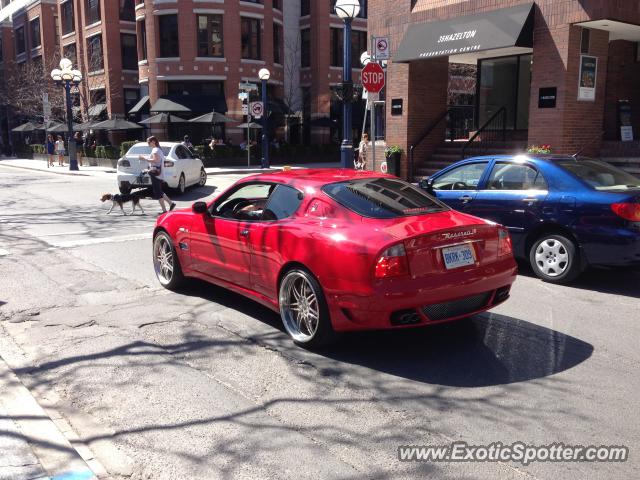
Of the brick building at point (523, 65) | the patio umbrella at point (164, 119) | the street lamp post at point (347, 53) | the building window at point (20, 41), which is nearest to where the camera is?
the street lamp post at point (347, 53)

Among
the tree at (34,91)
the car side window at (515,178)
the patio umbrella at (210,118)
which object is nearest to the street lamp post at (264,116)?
the patio umbrella at (210,118)

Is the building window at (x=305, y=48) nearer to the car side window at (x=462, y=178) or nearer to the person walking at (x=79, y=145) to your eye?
the person walking at (x=79, y=145)

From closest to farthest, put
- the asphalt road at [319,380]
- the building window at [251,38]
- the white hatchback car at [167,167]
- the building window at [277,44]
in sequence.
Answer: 1. the asphalt road at [319,380]
2. the white hatchback car at [167,167]
3. the building window at [251,38]
4. the building window at [277,44]

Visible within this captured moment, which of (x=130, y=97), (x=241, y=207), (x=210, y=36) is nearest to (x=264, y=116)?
(x=210, y=36)

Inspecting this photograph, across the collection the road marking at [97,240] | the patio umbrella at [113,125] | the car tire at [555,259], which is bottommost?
the road marking at [97,240]

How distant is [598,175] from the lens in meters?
7.80

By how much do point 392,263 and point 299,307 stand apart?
107cm

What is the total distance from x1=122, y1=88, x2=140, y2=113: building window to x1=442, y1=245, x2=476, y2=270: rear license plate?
40.5 meters

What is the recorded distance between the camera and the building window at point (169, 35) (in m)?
36.2

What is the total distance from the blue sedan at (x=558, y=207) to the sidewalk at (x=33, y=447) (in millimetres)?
5977

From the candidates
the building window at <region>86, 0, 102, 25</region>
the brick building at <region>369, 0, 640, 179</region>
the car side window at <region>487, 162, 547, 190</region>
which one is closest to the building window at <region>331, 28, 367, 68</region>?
the building window at <region>86, 0, 102, 25</region>

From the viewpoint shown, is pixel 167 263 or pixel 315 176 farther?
pixel 167 263

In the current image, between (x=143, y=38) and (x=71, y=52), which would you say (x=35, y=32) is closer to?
(x=71, y=52)

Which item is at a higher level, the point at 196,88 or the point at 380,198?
the point at 196,88
